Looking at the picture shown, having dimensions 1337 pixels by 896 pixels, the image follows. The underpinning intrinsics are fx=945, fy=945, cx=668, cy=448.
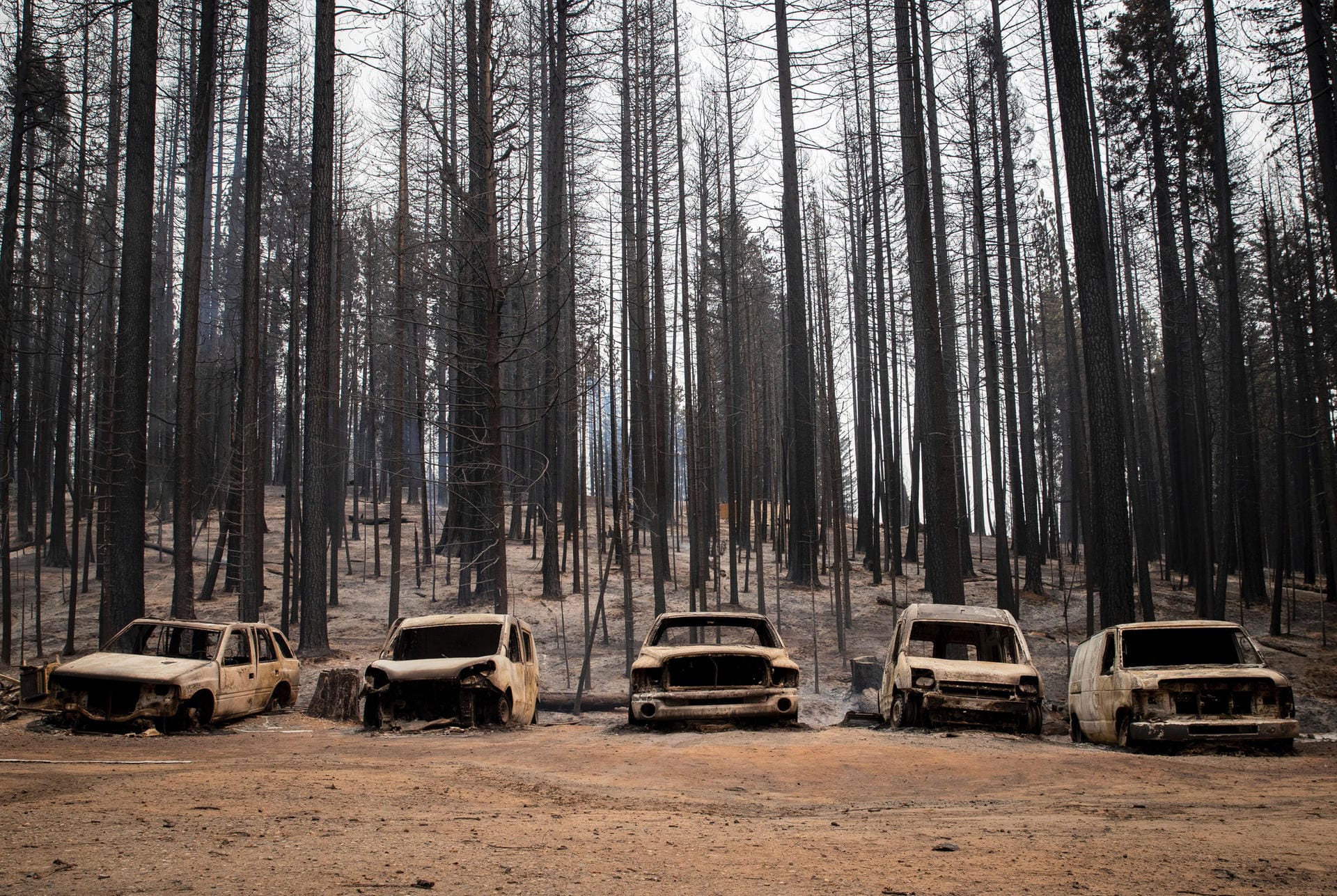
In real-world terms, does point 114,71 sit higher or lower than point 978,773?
higher

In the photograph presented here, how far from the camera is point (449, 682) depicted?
36.2ft

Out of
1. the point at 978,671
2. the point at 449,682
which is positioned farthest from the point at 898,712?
the point at 449,682

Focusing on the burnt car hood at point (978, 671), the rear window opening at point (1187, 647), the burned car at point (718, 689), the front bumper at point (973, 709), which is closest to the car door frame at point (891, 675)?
the burnt car hood at point (978, 671)

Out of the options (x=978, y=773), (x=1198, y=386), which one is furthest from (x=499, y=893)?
(x=1198, y=386)

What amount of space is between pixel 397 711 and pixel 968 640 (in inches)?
293

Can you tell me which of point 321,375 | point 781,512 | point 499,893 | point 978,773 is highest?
point 321,375

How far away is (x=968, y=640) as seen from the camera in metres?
12.7

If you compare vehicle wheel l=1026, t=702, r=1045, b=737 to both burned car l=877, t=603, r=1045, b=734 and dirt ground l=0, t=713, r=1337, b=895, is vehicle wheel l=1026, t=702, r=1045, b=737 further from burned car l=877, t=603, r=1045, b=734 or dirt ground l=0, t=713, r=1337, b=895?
dirt ground l=0, t=713, r=1337, b=895

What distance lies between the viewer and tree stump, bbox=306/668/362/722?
1437cm

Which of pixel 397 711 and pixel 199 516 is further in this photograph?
pixel 199 516

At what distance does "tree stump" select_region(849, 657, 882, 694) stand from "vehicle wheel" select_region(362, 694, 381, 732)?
29.9 ft

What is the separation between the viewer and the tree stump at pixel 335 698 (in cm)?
1437

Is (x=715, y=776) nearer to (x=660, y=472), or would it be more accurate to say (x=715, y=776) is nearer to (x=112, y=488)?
(x=660, y=472)

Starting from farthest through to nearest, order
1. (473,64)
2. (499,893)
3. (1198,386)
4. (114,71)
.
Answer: (114,71) → (1198,386) → (473,64) → (499,893)
